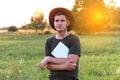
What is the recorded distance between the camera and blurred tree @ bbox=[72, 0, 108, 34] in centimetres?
6334

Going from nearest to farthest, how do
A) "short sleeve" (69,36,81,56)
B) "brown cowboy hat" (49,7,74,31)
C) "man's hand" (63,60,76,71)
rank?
"man's hand" (63,60,76,71), "short sleeve" (69,36,81,56), "brown cowboy hat" (49,7,74,31)

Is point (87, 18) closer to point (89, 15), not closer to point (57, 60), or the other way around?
point (89, 15)

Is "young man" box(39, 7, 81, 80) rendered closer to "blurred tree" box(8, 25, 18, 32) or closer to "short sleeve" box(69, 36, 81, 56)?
"short sleeve" box(69, 36, 81, 56)

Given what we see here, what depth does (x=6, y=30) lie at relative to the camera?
67.9 metres

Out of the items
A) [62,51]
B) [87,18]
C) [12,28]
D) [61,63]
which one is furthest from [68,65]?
[12,28]

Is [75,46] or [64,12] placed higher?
[64,12]

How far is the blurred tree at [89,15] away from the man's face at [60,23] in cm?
5724

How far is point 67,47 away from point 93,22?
6132cm

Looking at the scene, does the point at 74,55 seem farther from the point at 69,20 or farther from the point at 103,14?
the point at 103,14

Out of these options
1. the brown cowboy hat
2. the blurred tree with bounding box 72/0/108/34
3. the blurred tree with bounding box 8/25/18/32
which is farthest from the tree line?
the brown cowboy hat

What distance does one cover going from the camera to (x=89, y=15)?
65.7m

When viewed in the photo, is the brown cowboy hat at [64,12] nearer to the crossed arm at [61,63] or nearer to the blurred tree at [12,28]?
→ the crossed arm at [61,63]

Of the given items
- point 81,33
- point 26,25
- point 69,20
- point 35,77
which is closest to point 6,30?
point 26,25

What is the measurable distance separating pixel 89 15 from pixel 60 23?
61261 millimetres
